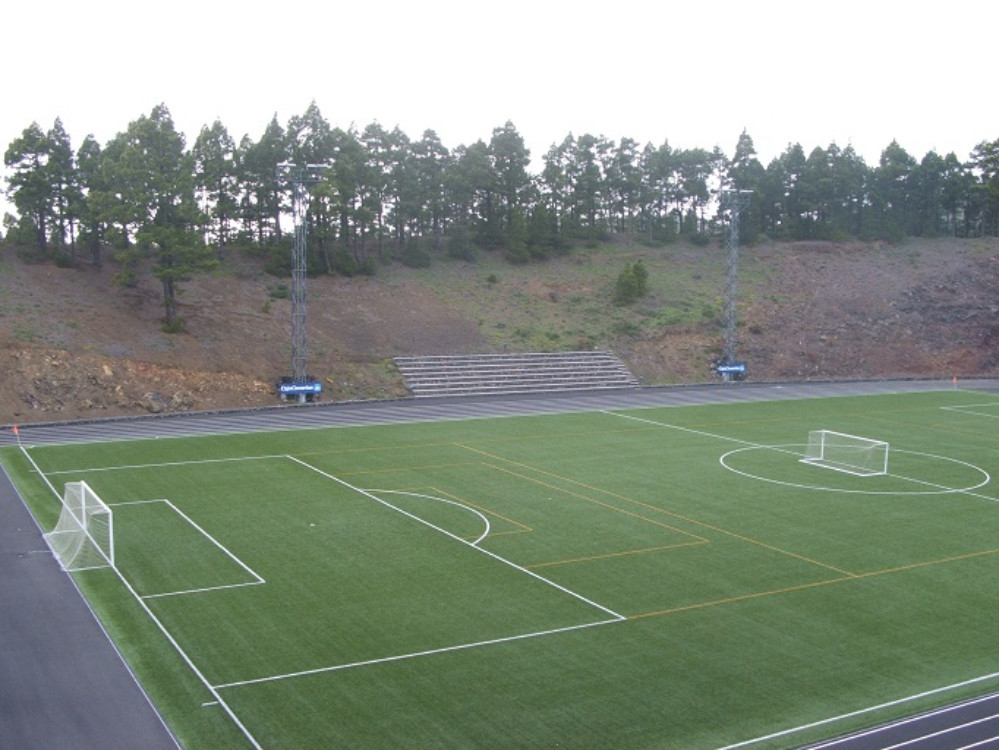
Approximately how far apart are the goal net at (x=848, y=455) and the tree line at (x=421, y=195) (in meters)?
29.0

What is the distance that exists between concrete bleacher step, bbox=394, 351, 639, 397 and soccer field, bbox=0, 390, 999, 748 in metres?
20.7

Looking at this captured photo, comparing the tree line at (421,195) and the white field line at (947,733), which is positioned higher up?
the tree line at (421,195)

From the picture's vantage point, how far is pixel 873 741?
15320mm

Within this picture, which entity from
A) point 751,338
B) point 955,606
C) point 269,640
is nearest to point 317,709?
point 269,640

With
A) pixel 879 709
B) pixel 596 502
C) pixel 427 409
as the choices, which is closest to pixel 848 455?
pixel 596 502

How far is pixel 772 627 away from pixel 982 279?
7368cm

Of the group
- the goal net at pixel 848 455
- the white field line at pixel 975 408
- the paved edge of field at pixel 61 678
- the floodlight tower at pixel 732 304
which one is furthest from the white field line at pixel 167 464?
the floodlight tower at pixel 732 304

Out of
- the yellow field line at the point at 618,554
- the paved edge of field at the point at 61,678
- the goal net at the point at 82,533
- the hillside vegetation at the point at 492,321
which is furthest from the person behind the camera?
the hillside vegetation at the point at 492,321

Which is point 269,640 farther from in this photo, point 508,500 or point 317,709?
point 508,500

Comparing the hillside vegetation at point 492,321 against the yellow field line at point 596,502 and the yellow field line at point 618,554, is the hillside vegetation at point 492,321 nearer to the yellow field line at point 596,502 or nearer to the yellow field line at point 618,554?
the yellow field line at point 596,502

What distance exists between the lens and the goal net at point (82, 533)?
938 inches

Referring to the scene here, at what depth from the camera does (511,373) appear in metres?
63.4

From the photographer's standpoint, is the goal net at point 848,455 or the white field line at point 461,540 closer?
the white field line at point 461,540

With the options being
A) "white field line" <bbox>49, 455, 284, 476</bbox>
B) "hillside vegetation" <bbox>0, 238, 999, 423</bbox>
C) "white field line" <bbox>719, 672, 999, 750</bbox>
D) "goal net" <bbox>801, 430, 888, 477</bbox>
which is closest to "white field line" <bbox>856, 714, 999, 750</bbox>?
"white field line" <bbox>719, 672, 999, 750</bbox>
